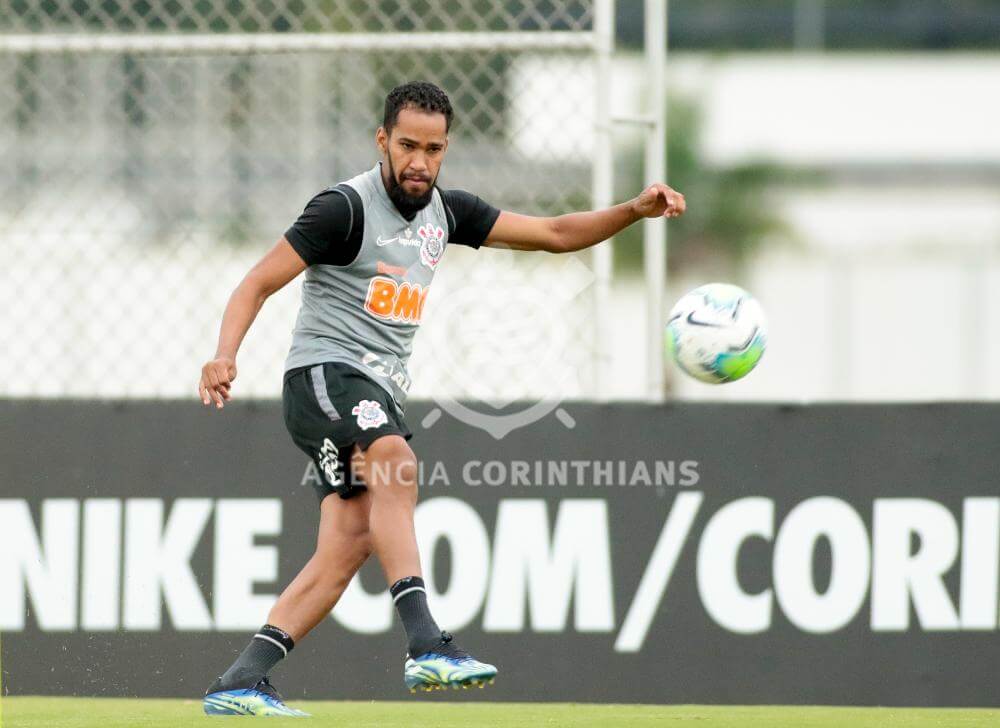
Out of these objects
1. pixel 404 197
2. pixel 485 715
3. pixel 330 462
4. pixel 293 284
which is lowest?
pixel 485 715

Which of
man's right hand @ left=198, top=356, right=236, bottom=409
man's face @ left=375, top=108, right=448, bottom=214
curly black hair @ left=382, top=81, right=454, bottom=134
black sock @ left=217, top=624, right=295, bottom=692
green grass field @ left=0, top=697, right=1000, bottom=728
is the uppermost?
curly black hair @ left=382, top=81, right=454, bottom=134

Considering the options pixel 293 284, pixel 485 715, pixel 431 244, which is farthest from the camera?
pixel 293 284

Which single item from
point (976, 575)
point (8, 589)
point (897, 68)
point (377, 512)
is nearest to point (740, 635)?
point (976, 575)

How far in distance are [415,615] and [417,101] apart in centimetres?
162

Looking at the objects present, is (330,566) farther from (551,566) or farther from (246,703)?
(551,566)

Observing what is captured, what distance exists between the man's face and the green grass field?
1721 millimetres

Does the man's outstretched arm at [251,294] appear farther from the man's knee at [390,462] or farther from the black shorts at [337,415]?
the man's knee at [390,462]

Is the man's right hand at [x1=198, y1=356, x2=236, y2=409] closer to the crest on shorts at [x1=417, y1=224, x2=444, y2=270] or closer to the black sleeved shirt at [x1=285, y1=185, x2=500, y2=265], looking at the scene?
the black sleeved shirt at [x1=285, y1=185, x2=500, y2=265]

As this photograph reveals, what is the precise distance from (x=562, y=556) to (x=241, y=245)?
135 inches

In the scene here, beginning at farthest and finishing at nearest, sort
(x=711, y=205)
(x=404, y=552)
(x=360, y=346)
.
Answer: (x=711, y=205), (x=360, y=346), (x=404, y=552)

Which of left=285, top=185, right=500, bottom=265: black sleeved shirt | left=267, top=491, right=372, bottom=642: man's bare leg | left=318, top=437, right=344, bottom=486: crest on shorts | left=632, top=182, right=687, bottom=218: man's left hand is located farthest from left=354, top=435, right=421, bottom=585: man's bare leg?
left=632, top=182, right=687, bottom=218: man's left hand

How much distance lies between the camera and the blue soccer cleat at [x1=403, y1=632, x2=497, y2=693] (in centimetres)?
474

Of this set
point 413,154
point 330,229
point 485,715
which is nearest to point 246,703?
point 485,715

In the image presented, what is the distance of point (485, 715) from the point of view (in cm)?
577
